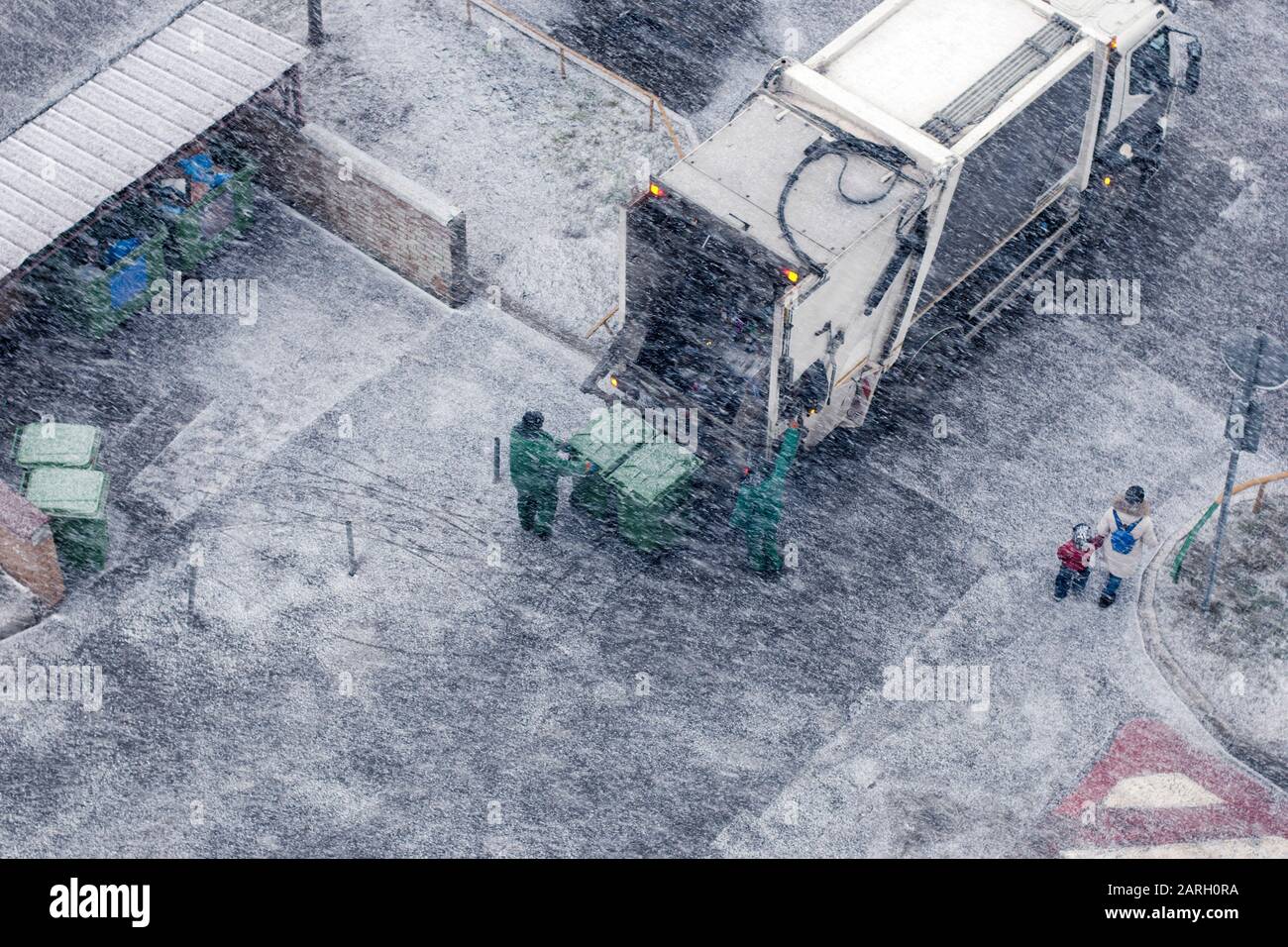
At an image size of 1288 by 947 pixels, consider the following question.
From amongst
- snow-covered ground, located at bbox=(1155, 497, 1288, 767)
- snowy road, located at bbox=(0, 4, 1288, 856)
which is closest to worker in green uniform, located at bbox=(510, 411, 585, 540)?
snowy road, located at bbox=(0, 4, 1288, 856)

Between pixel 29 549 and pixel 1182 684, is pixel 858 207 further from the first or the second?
pixel 29 549

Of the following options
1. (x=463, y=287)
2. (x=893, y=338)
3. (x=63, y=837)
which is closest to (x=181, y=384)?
(x=463, y=287)

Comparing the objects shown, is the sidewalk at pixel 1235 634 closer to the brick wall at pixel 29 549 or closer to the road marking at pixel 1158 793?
the road marking at pixel 1158 793

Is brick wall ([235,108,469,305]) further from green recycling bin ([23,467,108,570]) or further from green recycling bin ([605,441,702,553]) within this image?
green recycling bin ([23,467,108,570])

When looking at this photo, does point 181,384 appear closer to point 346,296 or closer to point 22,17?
point 346,296

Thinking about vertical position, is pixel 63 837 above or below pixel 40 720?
below

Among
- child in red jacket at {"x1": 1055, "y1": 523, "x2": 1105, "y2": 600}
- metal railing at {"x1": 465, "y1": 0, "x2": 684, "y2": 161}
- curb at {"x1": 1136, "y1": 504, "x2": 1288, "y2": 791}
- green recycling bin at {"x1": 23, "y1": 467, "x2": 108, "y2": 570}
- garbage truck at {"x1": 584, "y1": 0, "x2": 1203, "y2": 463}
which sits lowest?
curb at {"x1": 1136, "y1": 504, "x2": 1288, "y2": 791}

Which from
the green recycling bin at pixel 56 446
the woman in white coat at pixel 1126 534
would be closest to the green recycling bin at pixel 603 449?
the woman in white coat at pixel 1126 534
